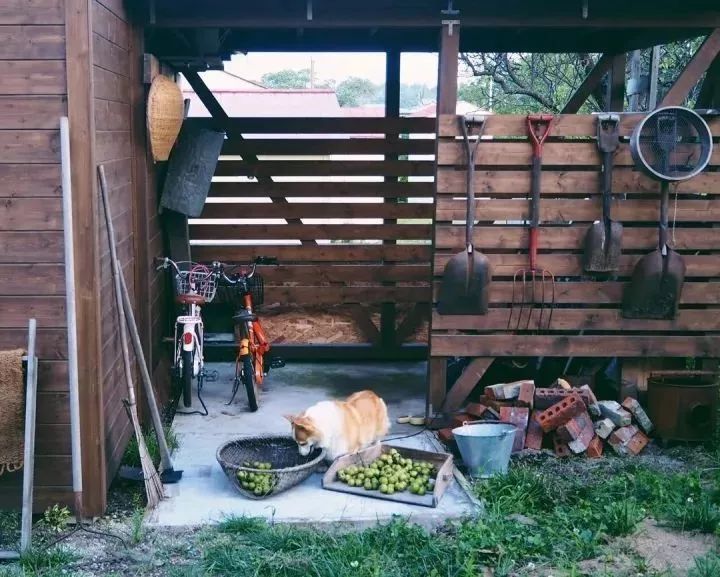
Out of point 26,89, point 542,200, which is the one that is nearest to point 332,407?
point 542,200

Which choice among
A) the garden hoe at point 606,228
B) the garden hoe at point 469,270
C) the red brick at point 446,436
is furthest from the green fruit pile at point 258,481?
the garden hoe at point 606,228

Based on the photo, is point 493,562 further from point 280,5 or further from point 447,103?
point 280,5

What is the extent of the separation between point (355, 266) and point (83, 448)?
4157mm

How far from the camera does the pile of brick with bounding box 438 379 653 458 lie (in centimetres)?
643

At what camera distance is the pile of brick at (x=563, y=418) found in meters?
6.43

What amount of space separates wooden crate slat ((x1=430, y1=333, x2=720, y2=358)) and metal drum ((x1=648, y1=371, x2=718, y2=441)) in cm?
29

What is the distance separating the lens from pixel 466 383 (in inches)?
270

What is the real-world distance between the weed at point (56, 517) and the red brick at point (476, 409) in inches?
118

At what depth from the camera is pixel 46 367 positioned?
507 centimetres

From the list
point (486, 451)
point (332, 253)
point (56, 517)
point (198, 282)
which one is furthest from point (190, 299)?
point (486, 451)

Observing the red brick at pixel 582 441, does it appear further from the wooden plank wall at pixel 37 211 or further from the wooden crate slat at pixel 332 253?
the wooden plank wall at pixel 37 211

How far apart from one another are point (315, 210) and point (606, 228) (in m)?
3.21

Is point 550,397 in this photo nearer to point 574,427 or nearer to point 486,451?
point 574,427

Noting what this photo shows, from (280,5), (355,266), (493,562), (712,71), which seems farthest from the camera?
(355,266)
